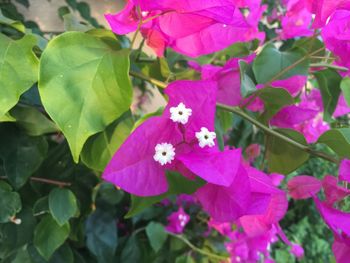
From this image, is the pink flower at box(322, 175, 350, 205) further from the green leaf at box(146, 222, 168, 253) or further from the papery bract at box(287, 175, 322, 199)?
the green leaf at box(146, 222, 168, 253)

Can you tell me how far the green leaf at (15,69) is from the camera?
1.12 ft

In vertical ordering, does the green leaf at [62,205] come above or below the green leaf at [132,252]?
above

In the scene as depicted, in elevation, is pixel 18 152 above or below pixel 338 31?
below

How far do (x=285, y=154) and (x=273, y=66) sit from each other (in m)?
0.10

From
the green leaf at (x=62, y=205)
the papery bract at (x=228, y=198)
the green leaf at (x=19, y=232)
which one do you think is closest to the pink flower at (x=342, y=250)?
the papery bract at (x=228, y=198)

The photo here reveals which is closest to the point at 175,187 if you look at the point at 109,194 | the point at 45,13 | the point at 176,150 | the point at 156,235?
the point at 176,150

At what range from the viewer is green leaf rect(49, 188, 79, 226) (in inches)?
21.5

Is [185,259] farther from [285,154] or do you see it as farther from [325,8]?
[325,8]

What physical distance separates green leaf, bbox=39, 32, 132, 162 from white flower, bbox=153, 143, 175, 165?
0.05 meters

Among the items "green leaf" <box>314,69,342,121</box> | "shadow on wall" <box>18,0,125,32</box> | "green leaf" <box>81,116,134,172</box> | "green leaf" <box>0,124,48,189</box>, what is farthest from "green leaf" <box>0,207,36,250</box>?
"shadow on wall" <box>18,0,125,32</box>

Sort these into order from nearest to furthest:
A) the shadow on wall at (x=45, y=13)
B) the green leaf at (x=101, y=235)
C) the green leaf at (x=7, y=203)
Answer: the green leaf at (x=7, y=203) → the green leaf at (x=101, y=235) → the shadow on wall at (x=45, y=13)

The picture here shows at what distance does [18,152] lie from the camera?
525mm

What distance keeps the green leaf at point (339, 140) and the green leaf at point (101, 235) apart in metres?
0.50

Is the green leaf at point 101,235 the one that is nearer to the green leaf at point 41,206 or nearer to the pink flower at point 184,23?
the green leaf at point 41,206
